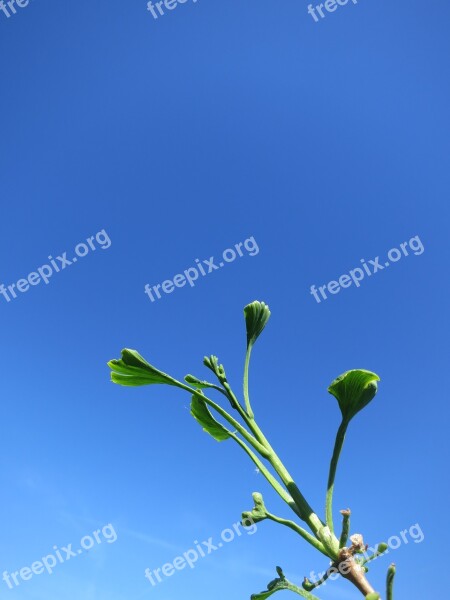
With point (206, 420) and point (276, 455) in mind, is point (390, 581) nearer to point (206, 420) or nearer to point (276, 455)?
point (276, 455)

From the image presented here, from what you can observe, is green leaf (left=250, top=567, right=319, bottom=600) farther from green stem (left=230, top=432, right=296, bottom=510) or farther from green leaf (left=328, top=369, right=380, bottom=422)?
green leaf (left=328, top=369, right=380, bottom=422)

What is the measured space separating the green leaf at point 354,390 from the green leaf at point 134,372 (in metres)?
0.66

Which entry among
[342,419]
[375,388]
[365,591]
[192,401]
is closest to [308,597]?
[365,591]

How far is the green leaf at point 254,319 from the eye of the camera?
202 centimetres

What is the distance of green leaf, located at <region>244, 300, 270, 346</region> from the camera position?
202 cm

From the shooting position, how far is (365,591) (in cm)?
119

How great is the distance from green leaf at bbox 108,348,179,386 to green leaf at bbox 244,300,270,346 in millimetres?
449

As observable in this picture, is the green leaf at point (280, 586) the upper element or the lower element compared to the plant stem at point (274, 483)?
lower

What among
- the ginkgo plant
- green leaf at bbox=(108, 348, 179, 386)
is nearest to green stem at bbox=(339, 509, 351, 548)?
the ginkgo plant

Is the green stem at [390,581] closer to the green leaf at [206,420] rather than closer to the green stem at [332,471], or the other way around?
the green stem at [332,471]

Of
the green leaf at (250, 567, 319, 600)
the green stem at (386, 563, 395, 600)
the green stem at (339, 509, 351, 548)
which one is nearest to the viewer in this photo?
the green stem at (386, 563, 395, 600)

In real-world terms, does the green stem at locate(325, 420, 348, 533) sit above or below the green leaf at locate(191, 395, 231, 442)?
below

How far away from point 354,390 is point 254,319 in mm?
605

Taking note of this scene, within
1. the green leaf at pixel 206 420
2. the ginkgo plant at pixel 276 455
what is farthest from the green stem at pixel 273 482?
the green leaf at pixel 206 420
